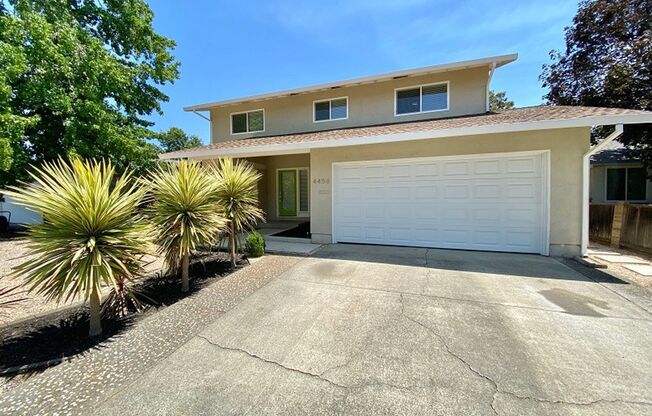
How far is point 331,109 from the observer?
11.4 meters

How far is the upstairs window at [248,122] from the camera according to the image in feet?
41.4

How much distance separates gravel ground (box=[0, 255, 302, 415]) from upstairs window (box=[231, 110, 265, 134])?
31.4 ft

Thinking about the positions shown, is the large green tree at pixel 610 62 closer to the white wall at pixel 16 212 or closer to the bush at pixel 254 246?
the bush at pixel 254 246

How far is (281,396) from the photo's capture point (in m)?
2.39

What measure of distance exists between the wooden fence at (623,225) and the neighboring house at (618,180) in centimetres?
585

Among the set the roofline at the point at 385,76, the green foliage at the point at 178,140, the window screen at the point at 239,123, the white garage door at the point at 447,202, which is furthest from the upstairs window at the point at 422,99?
the green foliage at the point at 178,140

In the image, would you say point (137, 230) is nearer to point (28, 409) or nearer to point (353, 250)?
point (28, 409)

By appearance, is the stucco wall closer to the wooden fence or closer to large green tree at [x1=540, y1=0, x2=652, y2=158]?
large green tree at [x1=540, y1=0, x2=652, y2=158]

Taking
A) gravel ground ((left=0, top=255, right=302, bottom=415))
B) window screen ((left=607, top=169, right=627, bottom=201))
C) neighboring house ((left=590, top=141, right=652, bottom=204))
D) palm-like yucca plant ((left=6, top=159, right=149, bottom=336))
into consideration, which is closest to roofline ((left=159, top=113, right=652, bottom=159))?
gravel ground ((left=0, top=255, right=302, bottom=415))

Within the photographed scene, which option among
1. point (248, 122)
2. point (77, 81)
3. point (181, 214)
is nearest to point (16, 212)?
point (77, 81)

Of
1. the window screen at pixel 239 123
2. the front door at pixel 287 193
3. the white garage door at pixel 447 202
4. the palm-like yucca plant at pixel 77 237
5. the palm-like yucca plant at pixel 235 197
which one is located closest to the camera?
the palm-like yucca plant at pixel 77 237

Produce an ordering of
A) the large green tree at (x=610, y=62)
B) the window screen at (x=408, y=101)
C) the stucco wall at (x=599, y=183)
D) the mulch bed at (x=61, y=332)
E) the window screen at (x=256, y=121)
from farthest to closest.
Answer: the stucco wall at (x=599, y=183), the window screen at (x=256, y=121), the large green tree at (x=610, y=62), the window screen at (x=408, y=101), the mulch bed at (x=61, y=332)

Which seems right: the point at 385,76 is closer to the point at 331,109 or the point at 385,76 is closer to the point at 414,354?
the point at 331,109

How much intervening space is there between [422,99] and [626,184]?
41.2 feet
